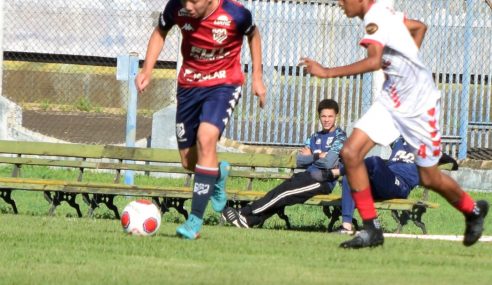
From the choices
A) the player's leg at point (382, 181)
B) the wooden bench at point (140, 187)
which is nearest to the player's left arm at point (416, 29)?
the player's leg at point (382, 181)

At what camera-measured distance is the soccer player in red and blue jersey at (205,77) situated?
9.74 metres

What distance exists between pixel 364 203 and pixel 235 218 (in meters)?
3.41

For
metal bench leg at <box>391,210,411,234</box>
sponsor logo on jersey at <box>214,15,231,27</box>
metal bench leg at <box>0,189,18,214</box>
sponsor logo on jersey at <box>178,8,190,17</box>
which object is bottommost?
metal bench leg at <box>0,189,18,214</box>

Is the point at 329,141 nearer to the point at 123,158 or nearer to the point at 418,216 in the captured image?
the point at 418,216

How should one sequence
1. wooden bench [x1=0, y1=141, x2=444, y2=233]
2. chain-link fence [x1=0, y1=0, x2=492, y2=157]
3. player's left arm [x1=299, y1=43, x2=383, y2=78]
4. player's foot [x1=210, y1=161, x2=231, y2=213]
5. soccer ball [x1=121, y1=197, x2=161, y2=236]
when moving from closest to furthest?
player's left arm [x1=299, y1=43, x2=383, y2=78]
soccer ball [x1=121, y1=197, x2=161, y2=236]
player's foot [x1=210, y1=161, x2=231, y2=213]
wooden bench [x1=0, y1=141, x2=444, y2=233]
chain-link fence [x1=0, y1=0, x2=492, y2=157]

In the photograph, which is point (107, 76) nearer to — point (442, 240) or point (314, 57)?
point (314, 57)

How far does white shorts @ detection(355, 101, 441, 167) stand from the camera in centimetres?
905

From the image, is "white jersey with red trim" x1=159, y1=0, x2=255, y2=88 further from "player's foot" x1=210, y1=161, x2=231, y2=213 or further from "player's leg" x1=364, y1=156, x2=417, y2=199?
"player's leg" x1=364, y1=156, x2=417, y2=199

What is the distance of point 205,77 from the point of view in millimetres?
9961

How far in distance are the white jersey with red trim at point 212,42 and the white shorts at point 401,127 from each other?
4.46 feet

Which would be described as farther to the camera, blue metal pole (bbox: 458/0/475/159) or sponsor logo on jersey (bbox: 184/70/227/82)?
blue metal pole (bbox: 458/0/475/159)

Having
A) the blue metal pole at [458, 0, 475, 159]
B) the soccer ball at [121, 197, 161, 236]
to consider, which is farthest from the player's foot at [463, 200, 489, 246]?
the blue metal pole at [458, 0, 475, 159]

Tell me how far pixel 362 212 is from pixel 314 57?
8874 millimetres

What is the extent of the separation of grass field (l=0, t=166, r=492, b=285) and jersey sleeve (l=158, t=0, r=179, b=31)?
163 centimetres
